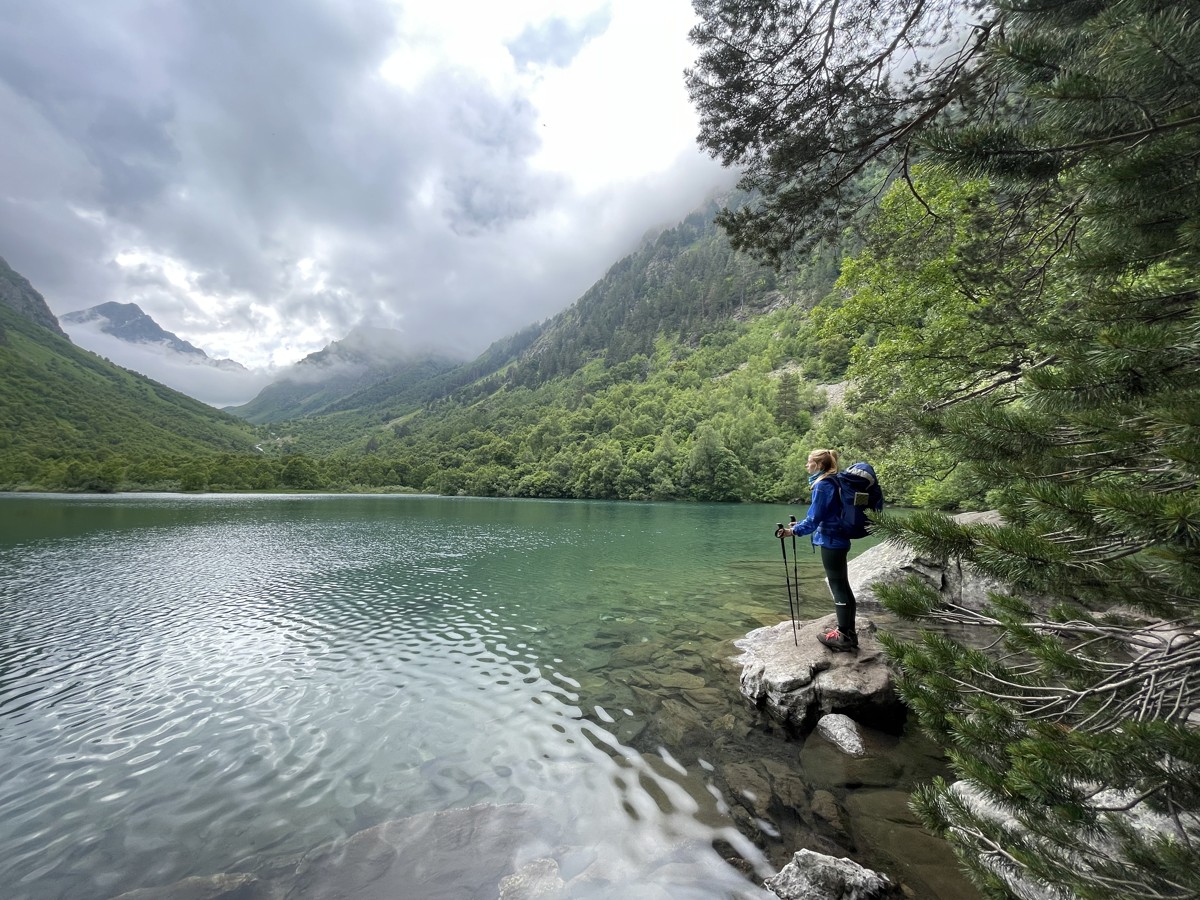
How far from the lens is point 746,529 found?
44938 mm

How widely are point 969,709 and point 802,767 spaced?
4.70 meters

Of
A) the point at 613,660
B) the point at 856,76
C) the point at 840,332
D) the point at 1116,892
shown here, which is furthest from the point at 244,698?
the point at 840,332

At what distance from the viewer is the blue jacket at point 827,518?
840 cm

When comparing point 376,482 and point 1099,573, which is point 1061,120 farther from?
point 376,482

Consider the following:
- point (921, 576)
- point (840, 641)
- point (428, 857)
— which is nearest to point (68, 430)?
point (428, 857)

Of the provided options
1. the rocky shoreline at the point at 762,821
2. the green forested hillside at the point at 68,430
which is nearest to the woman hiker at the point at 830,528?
the rocky shoreline at the point at 762,821

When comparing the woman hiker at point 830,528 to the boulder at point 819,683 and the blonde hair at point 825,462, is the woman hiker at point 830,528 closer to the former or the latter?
the blonde hair at point 825,462

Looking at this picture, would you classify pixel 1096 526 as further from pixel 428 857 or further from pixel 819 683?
pixel 819 683

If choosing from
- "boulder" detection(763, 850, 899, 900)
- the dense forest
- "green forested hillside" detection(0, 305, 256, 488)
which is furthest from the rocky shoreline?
"green forested hillside" detection(0, 305, 256, 488)

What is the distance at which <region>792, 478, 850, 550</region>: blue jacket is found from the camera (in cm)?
840

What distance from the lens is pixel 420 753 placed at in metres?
7.79

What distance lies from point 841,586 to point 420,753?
742 centimetres

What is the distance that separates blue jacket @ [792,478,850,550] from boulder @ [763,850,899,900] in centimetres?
456

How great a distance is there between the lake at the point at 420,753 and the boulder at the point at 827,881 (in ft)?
1.04
